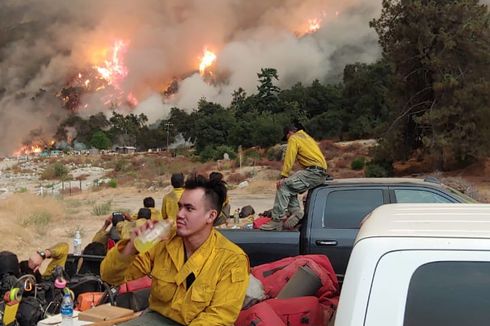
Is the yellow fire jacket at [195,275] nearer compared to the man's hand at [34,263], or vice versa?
the yellow fire jacket at [195,275]

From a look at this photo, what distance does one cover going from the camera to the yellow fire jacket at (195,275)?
2770 mm

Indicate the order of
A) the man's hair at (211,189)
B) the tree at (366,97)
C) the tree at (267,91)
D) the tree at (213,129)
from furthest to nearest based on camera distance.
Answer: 1. the tree at (267,91)
2. the tree at (213,129)
3. the tree at (366,97)
4. the man's hair at (211,189)

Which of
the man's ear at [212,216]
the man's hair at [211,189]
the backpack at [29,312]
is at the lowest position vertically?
the backpack at [29,312]

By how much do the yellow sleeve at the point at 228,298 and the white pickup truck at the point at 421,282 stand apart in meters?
0.99

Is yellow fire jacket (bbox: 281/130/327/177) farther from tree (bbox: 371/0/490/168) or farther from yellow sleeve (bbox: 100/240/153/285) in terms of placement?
tree (bbox: 371/0/490/168)

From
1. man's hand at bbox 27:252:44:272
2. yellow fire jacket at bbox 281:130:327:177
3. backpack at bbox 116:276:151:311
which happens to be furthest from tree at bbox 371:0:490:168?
backpack at bbox 116:276:151:311

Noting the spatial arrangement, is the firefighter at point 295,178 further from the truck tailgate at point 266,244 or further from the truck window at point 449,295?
the truck window at point 449,295

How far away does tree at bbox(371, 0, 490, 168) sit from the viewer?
90.6 ft

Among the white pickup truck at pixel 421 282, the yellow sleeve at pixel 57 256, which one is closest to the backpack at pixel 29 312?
the yellow sleeve at pixel 57 256

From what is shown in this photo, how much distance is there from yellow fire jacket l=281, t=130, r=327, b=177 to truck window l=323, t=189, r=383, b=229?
120 centimetres

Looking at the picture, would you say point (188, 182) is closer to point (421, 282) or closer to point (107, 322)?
point (107, 322)

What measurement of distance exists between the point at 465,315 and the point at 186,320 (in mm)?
1440

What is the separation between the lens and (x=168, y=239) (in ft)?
10.0

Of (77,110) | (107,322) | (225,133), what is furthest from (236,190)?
(77,110)
